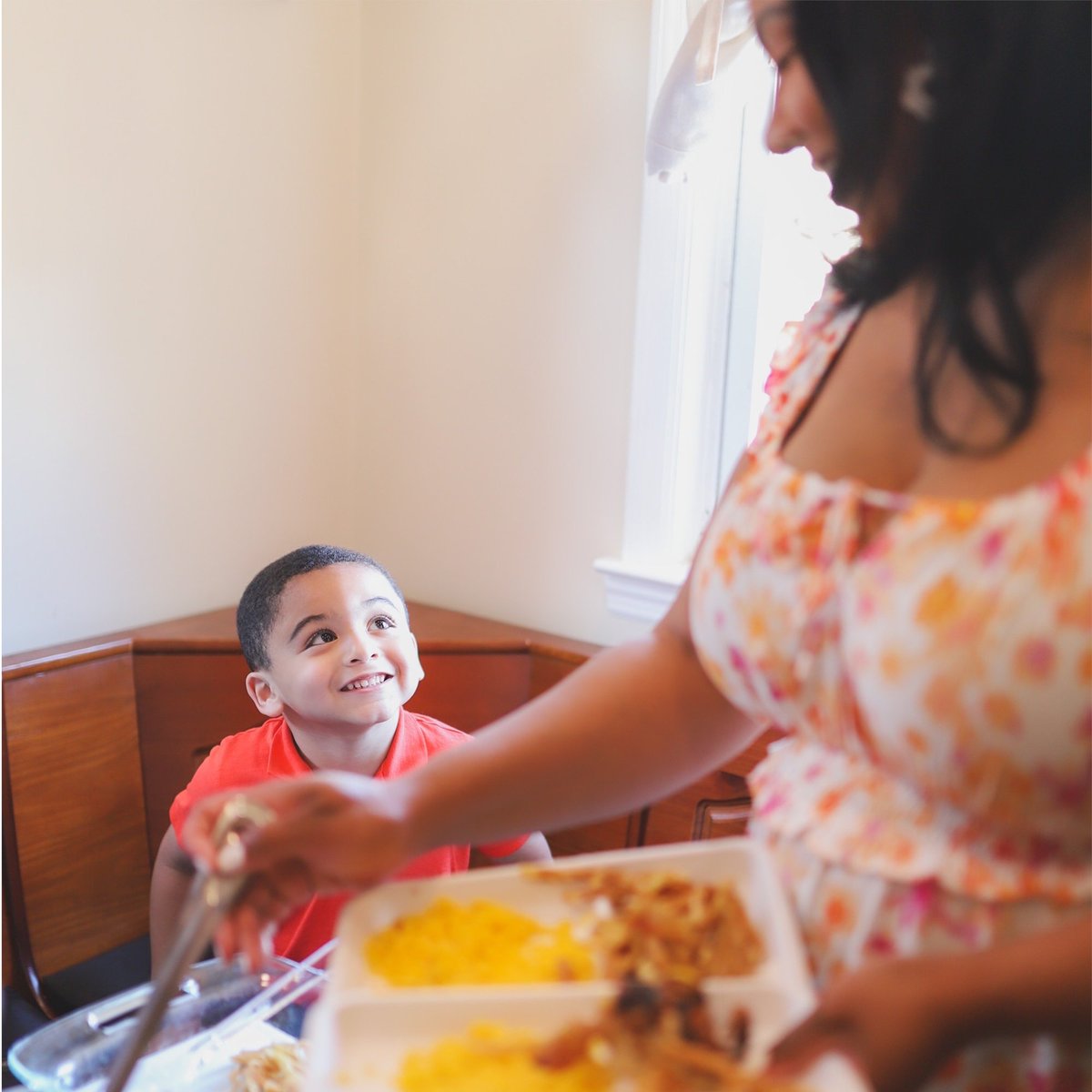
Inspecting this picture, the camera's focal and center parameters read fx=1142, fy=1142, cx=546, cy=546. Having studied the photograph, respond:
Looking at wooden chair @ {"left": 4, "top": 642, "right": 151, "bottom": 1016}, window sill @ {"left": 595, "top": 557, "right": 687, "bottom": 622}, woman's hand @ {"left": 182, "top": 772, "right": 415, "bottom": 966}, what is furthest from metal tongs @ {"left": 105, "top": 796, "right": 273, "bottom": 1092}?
window sill @ {"left": 595, "top": 557, "right": 687, "bottom": 622}

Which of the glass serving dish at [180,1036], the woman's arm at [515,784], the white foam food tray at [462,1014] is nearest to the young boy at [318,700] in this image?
the glass serving dish at [180,1036]

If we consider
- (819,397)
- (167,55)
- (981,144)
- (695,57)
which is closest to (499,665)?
(695,57)

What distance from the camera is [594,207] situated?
1990 mm

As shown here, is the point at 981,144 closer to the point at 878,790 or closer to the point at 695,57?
the point at 878,790

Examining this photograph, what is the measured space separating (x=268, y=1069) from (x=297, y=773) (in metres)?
0.52

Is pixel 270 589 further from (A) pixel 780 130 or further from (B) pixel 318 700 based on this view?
(A) pixel 780 130

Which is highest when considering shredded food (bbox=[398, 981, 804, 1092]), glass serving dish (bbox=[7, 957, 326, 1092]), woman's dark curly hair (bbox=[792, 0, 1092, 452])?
woman's dark curly hair (bbox=[792, 0, 1092, 452])

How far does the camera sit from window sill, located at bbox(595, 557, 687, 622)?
6.37 ft

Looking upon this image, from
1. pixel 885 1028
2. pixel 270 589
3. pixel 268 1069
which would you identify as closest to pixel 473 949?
pixel 885 1028

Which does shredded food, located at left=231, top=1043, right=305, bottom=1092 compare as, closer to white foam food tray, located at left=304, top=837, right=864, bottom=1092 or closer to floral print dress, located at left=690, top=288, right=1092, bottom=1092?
white foam food tray, located at left=304, top=837, right=864, bottom=1092

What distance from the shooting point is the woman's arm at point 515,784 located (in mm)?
680

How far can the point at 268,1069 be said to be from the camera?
0.98 m

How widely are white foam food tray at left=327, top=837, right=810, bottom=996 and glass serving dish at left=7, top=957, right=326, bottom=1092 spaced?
0.34 meters

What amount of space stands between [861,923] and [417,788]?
0.27m
